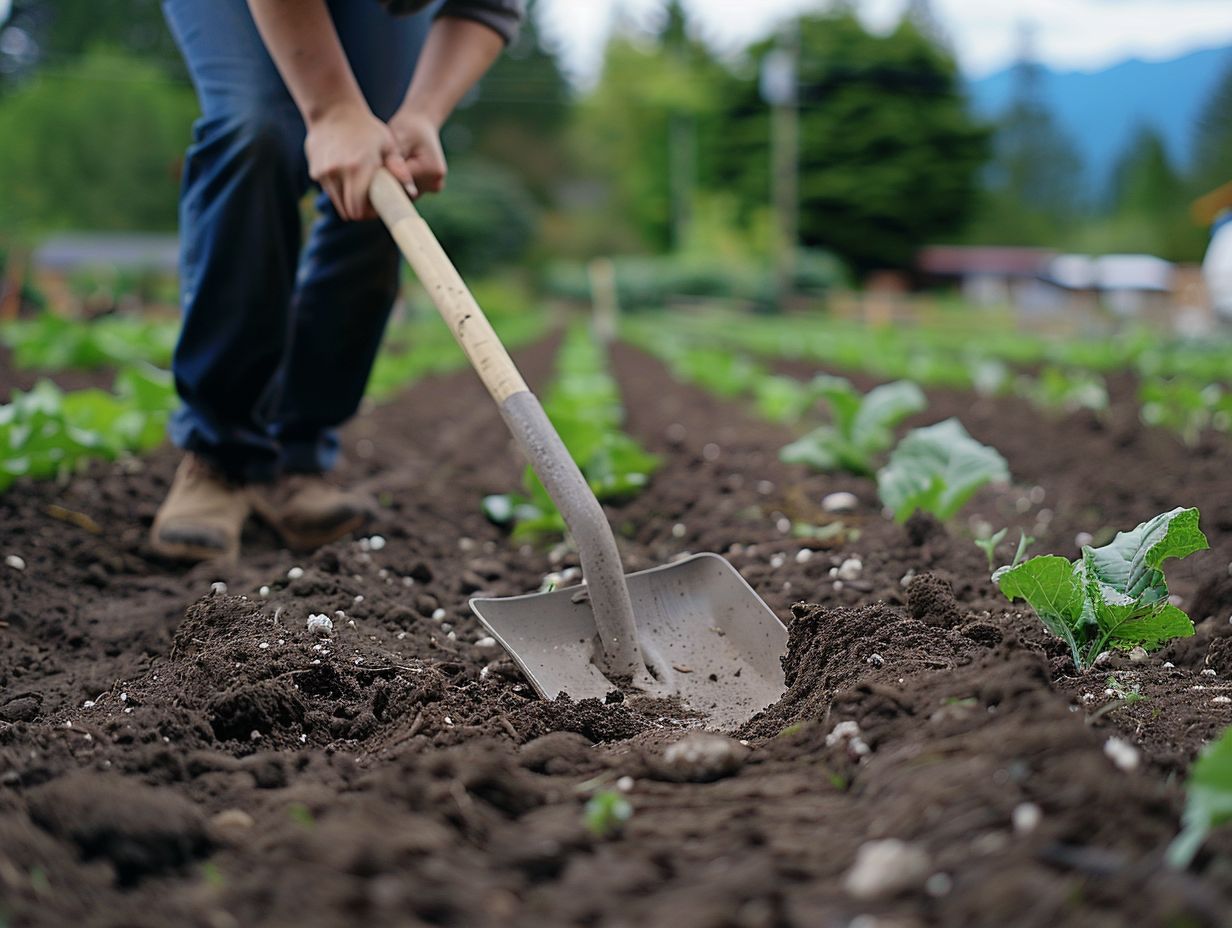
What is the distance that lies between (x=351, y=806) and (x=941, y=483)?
185cm

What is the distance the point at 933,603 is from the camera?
188cm

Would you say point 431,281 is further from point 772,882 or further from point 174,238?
point 174,238

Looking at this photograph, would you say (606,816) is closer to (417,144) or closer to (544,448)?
(544,448)

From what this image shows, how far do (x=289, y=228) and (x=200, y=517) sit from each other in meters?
0.74

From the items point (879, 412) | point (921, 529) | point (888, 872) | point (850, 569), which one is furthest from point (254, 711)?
point (879, 412)

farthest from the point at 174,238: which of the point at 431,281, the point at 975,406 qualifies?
the point at 431,281

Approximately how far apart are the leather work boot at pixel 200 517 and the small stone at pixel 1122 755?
206 cm

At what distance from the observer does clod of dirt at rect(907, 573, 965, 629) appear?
1855 millimetres

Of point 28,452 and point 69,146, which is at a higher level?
point 69,146

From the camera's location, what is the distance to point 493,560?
2840 millimetres

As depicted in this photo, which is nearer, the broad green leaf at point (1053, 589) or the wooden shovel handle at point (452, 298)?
the broad green leaf at point (1053, 589)

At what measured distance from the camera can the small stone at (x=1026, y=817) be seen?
3.28 ft

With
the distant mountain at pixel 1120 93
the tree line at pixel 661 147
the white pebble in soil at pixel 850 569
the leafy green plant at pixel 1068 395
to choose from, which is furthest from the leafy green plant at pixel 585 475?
the distant mountain at pixel 1120 93

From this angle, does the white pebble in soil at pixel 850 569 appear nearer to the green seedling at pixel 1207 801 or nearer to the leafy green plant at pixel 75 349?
the green seedling at pixel 1207 801
